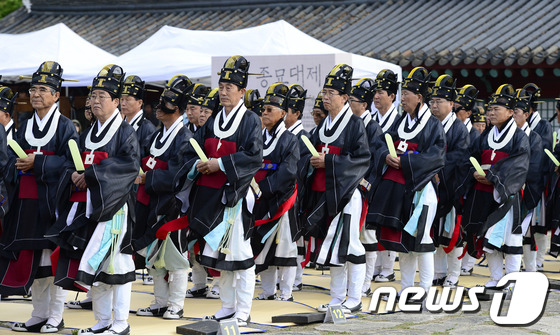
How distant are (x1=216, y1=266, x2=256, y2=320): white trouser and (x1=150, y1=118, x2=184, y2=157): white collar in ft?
4.54

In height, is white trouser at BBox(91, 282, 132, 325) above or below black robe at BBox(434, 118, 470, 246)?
below

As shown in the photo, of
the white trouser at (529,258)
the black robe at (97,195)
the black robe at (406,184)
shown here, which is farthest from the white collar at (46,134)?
the white trouser at (529,258)

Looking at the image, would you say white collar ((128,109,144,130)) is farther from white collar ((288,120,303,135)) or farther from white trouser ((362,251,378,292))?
white trouser ((362,251,378,292))

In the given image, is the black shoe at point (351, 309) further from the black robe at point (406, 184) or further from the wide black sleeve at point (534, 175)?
the wide black sleeve at point (534, 175)

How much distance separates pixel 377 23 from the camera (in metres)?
19.0

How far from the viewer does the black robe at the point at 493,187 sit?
28.9ft

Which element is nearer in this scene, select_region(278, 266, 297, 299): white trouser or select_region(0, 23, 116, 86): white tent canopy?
select_region(278, 266, 297, 299): white trouser

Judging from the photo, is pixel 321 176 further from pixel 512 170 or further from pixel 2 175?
pixel 2 175

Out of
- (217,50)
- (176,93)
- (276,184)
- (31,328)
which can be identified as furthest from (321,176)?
(217,50)

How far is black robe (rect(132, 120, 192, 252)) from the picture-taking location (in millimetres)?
7621

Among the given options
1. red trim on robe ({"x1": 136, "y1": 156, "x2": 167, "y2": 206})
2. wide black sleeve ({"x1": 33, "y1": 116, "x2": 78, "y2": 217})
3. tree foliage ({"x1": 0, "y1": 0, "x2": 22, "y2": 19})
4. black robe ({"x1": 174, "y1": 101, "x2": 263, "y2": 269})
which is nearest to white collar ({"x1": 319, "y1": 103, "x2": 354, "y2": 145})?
black robe ({"x1": 174, "y1": 101, "x2": 263, "y2": 269})

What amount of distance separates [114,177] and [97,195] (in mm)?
185

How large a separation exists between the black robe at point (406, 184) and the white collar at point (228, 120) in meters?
1.65

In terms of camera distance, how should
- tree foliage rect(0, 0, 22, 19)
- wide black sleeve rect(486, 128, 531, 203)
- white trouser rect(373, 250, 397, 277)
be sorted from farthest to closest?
tree foliage rect(0, 0, 22, 19)
white trouser rect(373, 250, 397, 277)
wide black sleeve rect(486, 128, 531, 203)
